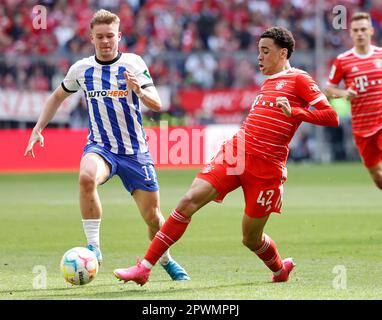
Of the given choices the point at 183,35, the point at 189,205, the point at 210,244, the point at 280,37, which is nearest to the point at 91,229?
the point at 189,205

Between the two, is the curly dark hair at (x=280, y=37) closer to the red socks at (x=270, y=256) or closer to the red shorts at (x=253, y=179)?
the red shorts at (x=253, y=179)

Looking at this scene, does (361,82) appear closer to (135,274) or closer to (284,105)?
(284,105)

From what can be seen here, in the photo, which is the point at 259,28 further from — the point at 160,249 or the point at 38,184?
the point at 160,249

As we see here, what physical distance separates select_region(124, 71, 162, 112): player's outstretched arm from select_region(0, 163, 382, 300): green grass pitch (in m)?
1.51

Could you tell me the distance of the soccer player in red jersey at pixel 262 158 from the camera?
25.8ft

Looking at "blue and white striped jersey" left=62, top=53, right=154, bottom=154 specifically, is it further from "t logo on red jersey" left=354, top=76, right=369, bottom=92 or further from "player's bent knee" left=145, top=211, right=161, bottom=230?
"t logo on red jersey" left=354, top=76, right=369, bottom=92

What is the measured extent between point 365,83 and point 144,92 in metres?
5.03

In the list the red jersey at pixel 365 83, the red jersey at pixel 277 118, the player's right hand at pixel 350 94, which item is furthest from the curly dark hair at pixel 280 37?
the red jersey at pixel 365 83

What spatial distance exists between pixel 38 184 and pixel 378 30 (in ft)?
41.4

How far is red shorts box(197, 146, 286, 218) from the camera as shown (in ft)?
26.1

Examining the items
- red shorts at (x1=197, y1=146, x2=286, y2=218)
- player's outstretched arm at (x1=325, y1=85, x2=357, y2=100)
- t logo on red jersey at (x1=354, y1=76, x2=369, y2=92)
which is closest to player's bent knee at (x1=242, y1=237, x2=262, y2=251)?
red shorts at (x1=197, y1=146, x2=286, y2=218)
